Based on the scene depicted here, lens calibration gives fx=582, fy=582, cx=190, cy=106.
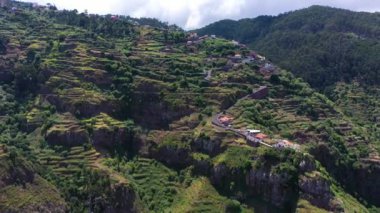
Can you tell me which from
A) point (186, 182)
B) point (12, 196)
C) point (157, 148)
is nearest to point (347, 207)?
point (186, 182)

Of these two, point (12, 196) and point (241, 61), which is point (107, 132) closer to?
point (12, 196)

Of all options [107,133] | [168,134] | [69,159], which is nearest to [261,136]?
[168,134]

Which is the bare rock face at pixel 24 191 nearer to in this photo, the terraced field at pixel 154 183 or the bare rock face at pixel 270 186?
the terraced field at pixel 154 183

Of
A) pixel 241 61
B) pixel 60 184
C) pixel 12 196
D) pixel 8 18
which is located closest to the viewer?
pixel 12 196

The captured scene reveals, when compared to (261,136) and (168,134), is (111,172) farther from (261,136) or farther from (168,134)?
(261,136)

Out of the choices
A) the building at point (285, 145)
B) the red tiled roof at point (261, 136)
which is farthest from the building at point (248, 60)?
the building at point (285, 145)

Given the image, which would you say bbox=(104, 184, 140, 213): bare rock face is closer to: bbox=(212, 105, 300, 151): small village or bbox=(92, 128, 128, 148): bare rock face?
bbox=(92, 128, 128, 148): bare rock face
